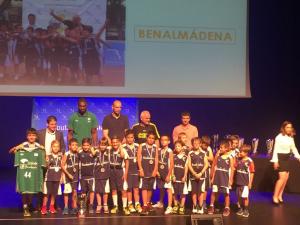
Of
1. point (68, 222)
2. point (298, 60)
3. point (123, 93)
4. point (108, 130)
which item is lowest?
point (68, 222)

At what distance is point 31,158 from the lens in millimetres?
6945

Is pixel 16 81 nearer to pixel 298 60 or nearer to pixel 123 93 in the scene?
pixel 123 93

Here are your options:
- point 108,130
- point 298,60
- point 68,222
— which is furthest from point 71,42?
point 298,60

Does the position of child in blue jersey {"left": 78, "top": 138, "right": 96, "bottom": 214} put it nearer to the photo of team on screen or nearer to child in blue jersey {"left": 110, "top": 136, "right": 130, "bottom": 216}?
child in blue jersey {"left": 110, "top": 136, "right": 130, "bottom": 216}

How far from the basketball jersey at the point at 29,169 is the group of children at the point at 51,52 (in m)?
2.40

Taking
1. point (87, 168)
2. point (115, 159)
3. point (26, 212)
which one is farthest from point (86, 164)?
point (26, 212)

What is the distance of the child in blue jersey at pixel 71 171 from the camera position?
22.9 ft

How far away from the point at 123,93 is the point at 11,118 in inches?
128

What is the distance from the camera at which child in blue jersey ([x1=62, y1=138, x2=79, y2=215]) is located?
22.9 ft

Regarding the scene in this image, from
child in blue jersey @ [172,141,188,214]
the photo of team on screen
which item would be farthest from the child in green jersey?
the photo of team on screen

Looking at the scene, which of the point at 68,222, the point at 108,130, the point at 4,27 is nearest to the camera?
the point at 68,222

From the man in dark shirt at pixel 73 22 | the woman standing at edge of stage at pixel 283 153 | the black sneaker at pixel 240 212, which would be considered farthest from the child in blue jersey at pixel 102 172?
the man in dark shirt at pixel 73 22

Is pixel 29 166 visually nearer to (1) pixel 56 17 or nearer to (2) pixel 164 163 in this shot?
(2) pixel 164 163

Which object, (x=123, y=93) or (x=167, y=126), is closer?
(x=123, y=93)
